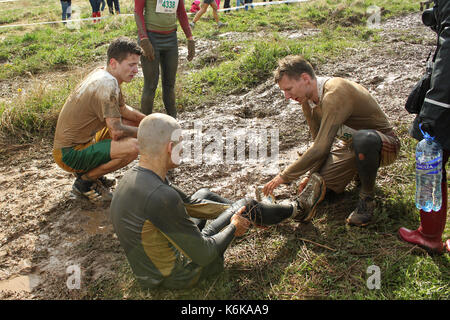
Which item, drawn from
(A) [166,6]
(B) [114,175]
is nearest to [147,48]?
(A) [166,6]

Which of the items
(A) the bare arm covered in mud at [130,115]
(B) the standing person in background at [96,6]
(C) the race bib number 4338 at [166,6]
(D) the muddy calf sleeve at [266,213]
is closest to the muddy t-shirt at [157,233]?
(D) the muddy calf sleeve at [266,213]

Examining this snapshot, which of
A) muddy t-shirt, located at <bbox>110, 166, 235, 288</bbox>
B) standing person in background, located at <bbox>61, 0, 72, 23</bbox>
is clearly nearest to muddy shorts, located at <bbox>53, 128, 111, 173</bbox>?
muddy t-shirt, located at <bbox>110, 166, 235, 288</bbox>

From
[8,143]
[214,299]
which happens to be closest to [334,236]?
[214,299]

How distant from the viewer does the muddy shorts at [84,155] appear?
3.61 m

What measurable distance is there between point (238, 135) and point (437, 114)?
2.71 metres

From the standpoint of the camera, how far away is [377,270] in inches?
103

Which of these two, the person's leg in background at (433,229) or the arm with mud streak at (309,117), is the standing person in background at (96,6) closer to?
the arm with mud streak at (309,117)

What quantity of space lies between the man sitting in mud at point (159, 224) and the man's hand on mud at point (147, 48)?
2.32 m

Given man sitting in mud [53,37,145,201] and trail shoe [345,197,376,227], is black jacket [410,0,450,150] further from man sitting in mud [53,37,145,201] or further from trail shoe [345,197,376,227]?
man sitting in mud [53,37,145,201]

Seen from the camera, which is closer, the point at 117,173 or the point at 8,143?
the point at 117,173

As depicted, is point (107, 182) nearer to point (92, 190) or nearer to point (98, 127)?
point (92, 190)

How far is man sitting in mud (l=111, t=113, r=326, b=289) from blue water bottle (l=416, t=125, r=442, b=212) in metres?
1.30
